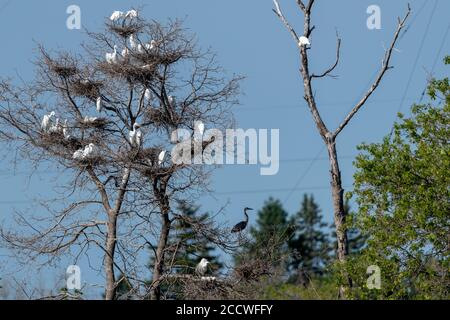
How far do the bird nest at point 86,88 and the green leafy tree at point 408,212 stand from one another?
5.14 m

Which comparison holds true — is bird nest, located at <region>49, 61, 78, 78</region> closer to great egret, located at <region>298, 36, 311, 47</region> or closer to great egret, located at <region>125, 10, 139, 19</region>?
great egret, located at <region>125, 10, 139, 19</region>

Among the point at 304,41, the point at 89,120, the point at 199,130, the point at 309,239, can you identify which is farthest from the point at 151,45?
the point at 309,239

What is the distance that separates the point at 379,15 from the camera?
27500 millimetres

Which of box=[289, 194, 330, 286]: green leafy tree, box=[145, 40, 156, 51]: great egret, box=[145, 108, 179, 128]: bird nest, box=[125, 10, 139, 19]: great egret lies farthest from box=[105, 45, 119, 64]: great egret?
box=[289, 194, 330, 286]: green leafy tree

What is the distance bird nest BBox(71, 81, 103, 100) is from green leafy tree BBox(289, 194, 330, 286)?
130 ft

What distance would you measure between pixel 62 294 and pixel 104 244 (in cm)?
137

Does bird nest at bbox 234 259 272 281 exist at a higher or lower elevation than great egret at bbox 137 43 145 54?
lower

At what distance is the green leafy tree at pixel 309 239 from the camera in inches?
2798

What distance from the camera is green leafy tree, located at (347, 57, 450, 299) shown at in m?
26.3

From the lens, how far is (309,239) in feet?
247

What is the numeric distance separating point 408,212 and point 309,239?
48418 mm
